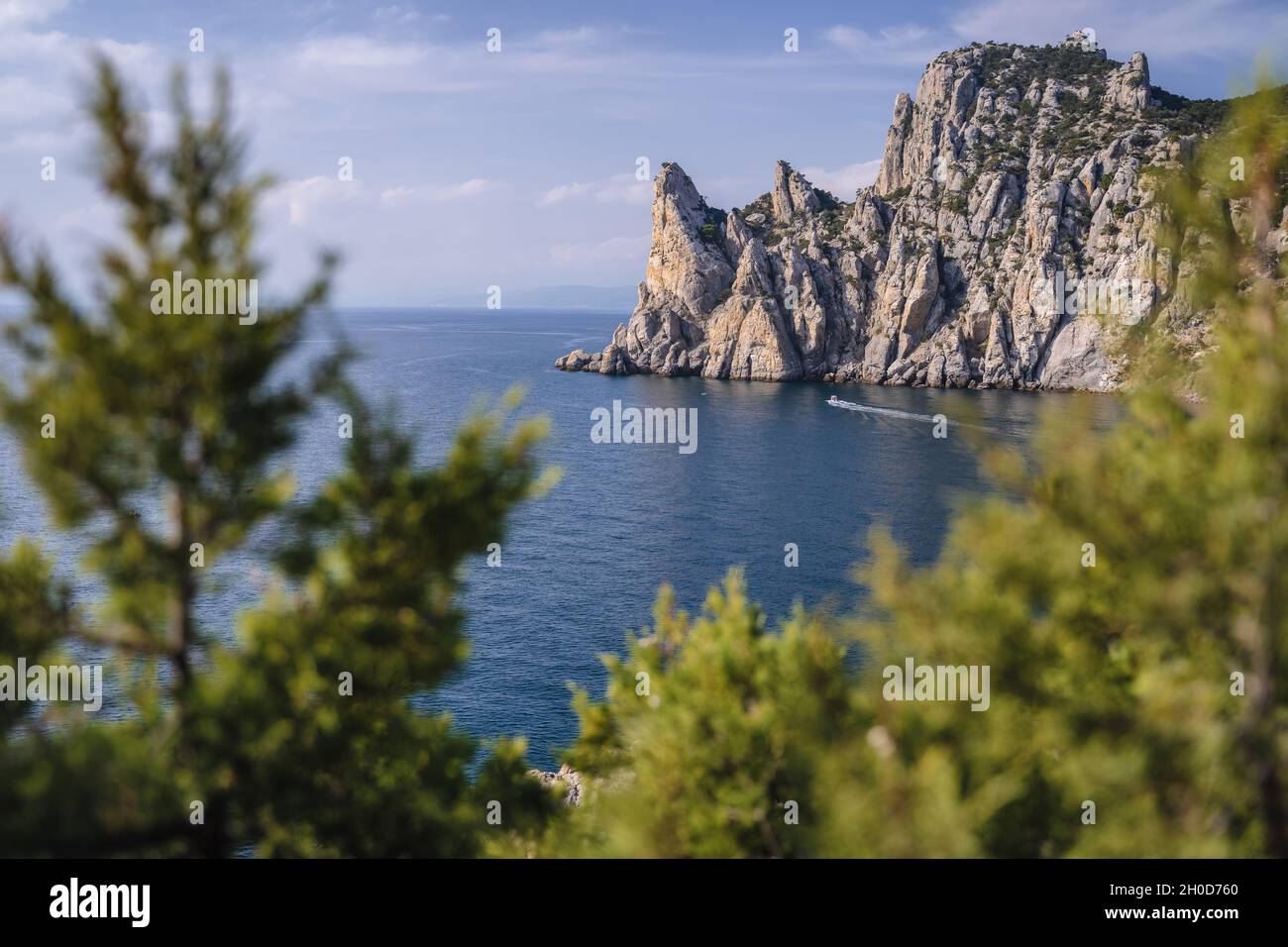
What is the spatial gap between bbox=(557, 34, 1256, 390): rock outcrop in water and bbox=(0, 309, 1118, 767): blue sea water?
1373cm

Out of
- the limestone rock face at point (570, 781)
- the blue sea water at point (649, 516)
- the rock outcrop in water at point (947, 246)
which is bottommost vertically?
the limestone rock face at point (570, 781)

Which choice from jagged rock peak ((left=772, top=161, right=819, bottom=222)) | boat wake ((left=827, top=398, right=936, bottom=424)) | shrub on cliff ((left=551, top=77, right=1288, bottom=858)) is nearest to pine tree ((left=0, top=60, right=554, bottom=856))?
shrub on cliff ((left=551, top=77, right=1288, bottom=858))

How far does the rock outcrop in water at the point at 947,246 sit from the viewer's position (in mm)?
121250

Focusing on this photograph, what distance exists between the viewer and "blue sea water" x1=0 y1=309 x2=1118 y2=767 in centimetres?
3969

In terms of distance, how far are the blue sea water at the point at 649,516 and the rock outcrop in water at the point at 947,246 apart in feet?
45.0

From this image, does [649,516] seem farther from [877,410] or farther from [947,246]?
[947,246]

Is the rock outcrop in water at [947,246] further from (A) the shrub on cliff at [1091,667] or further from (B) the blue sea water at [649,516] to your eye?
(A) the shrub on cliff at [1091,667]

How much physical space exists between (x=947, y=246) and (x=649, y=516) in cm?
9591

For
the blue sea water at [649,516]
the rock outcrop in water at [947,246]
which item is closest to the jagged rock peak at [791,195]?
the rock outcrop in water at [947,246]

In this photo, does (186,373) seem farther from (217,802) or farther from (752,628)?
(752,628)

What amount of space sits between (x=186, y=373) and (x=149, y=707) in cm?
346
